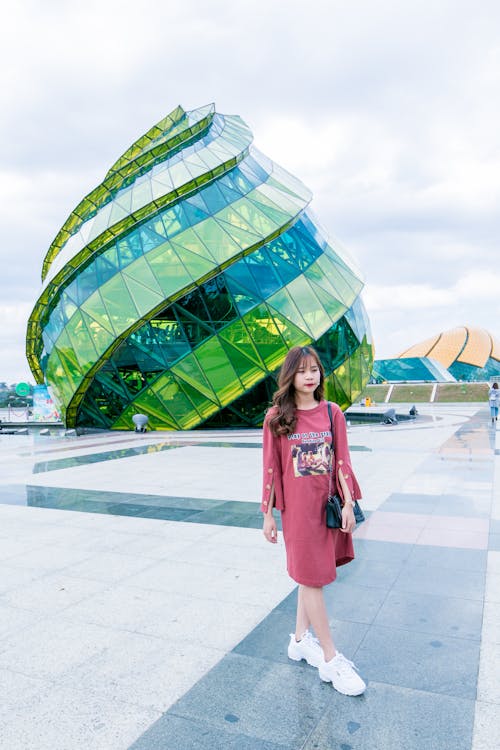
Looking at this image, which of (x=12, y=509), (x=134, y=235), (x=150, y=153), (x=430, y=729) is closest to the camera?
(x=430, y=729)

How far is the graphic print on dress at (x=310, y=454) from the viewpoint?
322 cm

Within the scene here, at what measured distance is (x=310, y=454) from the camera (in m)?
3.22

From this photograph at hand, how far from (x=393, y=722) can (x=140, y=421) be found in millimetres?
19011

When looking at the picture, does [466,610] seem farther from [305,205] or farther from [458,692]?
[305,205]

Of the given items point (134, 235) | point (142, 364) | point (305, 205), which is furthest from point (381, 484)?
point (305, 205)

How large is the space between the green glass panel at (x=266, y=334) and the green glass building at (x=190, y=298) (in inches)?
1.5

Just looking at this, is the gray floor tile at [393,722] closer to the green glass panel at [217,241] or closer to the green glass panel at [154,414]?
the green glass panel at [217,241]

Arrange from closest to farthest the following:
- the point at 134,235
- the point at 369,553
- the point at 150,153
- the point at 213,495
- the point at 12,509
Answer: the point at 369,553
the point at 12,509
the point at 213,495
the point at 134,235
the point at 150,153

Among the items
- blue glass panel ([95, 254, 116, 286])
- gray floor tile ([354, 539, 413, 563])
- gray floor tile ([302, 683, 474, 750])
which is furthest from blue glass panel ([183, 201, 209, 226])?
gray floor tile ([302, 683, 474, 750])

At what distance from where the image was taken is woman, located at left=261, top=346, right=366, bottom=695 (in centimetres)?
321

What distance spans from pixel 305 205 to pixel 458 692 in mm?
22348

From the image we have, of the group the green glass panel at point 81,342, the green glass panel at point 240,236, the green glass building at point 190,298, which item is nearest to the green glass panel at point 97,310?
the green glass building at point 190,298

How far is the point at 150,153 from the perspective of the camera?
83.3 ft

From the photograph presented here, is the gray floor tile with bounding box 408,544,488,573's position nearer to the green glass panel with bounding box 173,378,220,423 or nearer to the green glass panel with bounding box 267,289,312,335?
the green glass panel with bounding box 173,378,220,423
